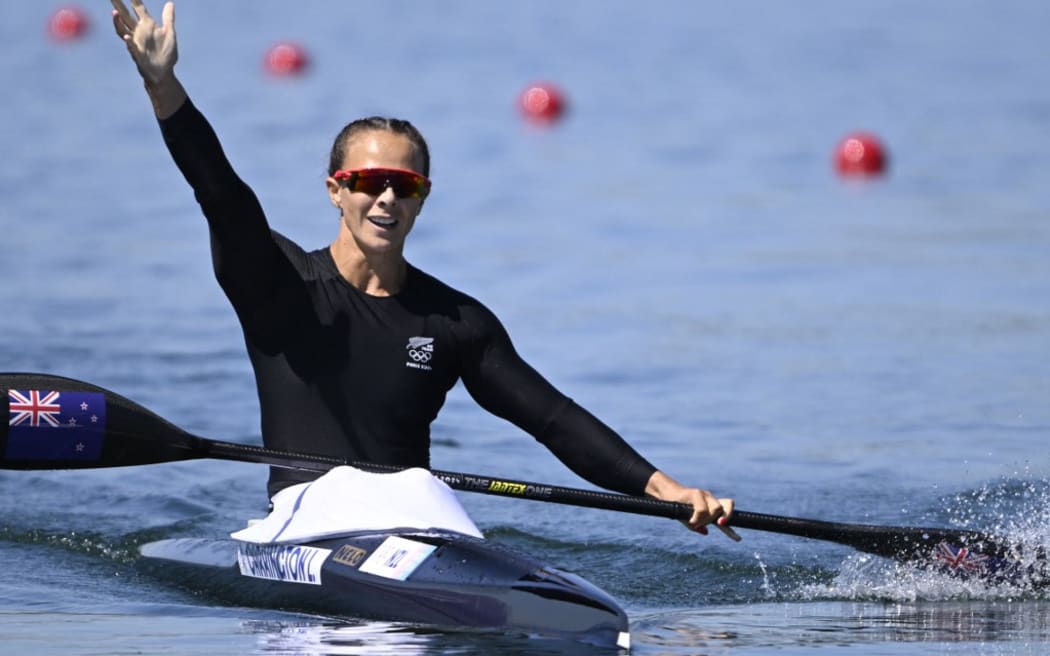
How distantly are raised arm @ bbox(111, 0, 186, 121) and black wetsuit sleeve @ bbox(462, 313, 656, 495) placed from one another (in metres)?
1.25

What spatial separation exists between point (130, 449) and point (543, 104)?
62.2 ft

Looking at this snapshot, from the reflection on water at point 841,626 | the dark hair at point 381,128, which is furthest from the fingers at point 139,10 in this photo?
the reflection on water at point 841,626

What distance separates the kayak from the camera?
5.72 m

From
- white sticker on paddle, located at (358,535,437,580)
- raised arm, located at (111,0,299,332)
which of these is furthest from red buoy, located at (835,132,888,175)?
white sticker on paddle, located at (358,535,437,580)

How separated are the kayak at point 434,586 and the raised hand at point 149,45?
153 cm

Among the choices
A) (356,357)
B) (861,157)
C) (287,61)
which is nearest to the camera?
(356,357)

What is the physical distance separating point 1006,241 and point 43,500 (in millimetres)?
9696

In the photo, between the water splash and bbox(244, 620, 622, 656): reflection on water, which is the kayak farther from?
the water splash

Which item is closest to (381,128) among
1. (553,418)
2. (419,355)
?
(419,355)

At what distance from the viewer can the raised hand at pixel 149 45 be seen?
19.2 feet

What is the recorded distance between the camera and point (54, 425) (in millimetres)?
6430

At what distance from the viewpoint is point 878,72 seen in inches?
1198

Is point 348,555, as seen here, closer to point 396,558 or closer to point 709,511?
point 396,558

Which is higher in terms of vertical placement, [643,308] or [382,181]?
[643,308]
